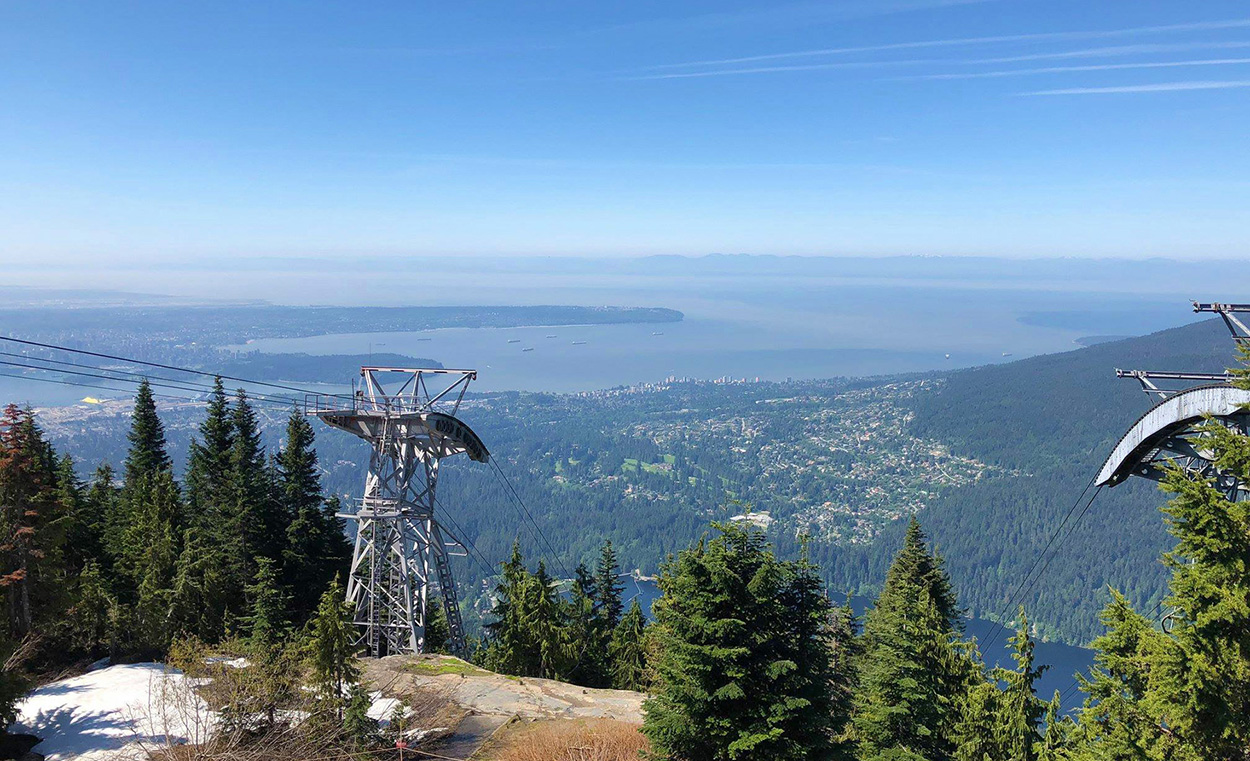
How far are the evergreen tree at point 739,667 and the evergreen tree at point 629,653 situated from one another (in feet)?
42.2

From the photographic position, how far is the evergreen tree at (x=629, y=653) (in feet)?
85.5

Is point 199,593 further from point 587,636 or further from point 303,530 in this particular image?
point 587,636

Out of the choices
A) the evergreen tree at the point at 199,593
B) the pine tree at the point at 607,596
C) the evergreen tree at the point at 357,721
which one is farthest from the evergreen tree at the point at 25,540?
the pine tree at the point at 607,596

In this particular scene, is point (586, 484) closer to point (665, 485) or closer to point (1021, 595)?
point (665, 485)

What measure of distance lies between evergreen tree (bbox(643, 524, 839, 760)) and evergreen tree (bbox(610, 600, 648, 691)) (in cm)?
1288

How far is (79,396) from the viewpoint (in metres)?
180

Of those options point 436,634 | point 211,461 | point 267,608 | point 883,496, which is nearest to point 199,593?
point 267,608

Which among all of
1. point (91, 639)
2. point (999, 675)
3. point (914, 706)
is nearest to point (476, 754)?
point (914, 706)

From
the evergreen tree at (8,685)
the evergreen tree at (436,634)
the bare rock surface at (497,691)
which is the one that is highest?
the evergreen tree at (8,685)

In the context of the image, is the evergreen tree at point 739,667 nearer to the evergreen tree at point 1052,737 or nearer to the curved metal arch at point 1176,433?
the evergreen tree at point 1052,737

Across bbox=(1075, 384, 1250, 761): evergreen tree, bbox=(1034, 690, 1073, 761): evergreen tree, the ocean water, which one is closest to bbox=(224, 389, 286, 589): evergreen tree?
bbox=(1034, 690, 1073, 761): evergreen tree

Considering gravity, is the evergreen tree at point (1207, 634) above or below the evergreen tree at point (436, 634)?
above

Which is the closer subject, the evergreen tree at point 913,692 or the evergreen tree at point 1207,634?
the evergreen tree at point 1207,634

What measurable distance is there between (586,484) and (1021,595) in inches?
3662
